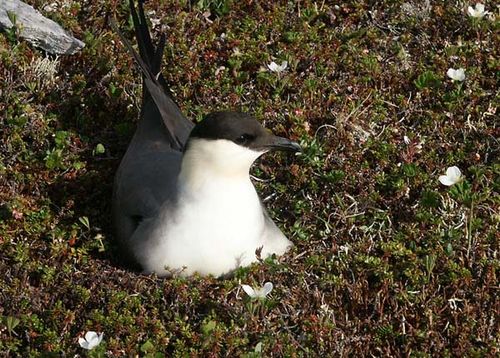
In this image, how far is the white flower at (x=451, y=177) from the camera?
554 cm

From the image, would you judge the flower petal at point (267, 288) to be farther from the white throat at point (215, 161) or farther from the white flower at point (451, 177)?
the white flower at point (451, 177)

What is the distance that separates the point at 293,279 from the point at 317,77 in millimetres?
1852

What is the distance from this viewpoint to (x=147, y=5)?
7.38 m

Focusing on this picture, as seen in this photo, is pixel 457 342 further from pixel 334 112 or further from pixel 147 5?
pixel 147 5

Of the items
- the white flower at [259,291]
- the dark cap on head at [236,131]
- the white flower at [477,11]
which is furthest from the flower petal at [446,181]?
the white flower at [477,11]

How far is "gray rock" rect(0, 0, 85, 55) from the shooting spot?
6844mm

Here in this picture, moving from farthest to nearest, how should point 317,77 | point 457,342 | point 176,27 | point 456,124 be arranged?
point 176,27
point 317,77
point 456,124
point 457,342

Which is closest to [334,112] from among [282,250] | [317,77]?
[317,77]

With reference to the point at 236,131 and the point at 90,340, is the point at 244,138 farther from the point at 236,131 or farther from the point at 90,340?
the point at 90,340

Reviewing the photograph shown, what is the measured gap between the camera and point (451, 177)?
557 centimetres

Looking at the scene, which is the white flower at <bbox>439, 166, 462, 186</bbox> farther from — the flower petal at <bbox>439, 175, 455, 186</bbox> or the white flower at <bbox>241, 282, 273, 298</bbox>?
the white flower at <bbox>241, 282, 273, 298</bbox>

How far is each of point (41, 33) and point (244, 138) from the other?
7.59 ft

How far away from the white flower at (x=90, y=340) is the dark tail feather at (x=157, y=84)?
1520 mm

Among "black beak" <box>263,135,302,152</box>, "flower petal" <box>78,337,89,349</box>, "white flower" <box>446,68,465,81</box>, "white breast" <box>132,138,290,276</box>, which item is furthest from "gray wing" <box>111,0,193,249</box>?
"white flower" <box>446,68,465,81</box>
